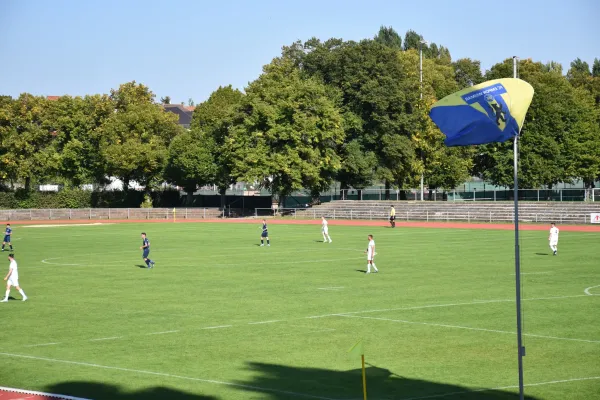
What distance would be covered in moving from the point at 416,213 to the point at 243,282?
5025cm

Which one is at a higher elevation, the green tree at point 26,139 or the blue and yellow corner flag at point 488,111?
the green tree at point 26,139

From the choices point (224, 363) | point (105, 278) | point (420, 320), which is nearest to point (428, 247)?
point (105, 278)

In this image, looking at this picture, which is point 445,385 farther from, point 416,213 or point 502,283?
point 416,213

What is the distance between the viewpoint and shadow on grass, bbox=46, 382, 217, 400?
56.2 feet

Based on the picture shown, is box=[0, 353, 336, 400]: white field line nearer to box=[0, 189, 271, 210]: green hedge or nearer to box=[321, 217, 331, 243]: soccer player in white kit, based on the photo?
box=[321, 217, 331, 243]: soccer player in white kit

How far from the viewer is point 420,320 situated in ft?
83.4

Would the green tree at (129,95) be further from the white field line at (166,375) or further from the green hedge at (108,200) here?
the white field line at (166,375)

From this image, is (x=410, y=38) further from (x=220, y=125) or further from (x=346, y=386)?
(x=346, y=386)

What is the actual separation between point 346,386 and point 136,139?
88.4m

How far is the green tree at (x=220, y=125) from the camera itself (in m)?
96.2

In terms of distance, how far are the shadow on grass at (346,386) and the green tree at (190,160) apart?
262ft

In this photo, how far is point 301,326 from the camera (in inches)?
979

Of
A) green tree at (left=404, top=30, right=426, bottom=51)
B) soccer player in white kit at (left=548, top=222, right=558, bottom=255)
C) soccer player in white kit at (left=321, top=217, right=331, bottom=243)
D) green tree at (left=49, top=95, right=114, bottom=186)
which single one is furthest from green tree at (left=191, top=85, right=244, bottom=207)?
green tree at (left=404, top=30, right=426, bottom=51)

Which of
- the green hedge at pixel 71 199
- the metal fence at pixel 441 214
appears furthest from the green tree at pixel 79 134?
the metal fence at pixel 441 214
